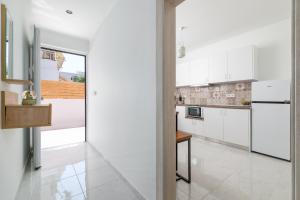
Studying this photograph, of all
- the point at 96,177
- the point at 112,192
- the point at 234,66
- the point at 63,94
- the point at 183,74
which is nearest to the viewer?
the point at 112,192

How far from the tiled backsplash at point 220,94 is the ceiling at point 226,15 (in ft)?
4.60

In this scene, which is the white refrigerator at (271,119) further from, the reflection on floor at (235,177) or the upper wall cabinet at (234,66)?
the upper wall cabinet at (234,66)

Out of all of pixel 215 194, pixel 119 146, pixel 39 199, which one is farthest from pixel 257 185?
pixel 39 199

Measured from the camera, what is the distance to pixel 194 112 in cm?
432

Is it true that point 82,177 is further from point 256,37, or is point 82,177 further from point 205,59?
point 256,37

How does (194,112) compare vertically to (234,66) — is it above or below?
below

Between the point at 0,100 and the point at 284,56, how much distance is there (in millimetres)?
4654

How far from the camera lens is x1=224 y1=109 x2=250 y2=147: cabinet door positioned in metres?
3.14

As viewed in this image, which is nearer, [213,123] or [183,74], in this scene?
[213,123]

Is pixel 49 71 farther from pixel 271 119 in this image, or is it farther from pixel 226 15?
pixel 271 119

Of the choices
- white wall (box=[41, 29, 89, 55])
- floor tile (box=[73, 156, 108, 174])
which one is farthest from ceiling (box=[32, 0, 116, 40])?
floor tile (box=[73, 156, 108, 174])

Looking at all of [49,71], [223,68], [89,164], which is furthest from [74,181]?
[223,68]

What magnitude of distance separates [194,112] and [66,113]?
5.12 meters

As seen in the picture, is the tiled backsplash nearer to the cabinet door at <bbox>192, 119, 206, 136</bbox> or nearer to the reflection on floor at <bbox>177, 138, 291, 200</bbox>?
the cabinet door at <bbox>192, 119, 206, 136</bbox>
